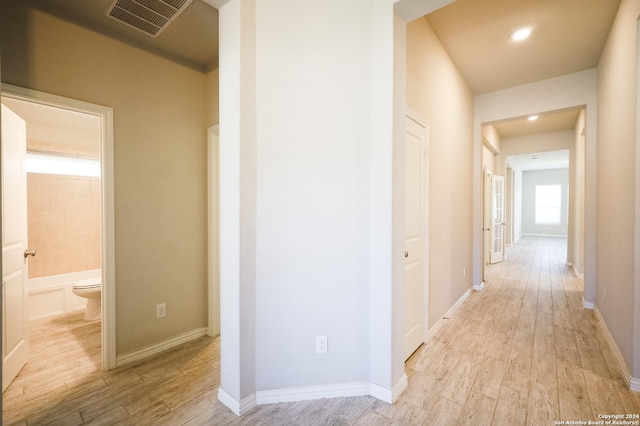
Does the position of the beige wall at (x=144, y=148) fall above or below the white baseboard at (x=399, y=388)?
above

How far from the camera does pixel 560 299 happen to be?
13.2 feet

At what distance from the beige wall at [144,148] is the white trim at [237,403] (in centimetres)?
116

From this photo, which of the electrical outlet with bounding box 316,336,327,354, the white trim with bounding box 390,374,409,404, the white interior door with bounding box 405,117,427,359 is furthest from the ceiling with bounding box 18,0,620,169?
the white trim with bounding box 390,374,409,404

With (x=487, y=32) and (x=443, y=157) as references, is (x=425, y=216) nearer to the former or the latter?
(x=443, y=157)

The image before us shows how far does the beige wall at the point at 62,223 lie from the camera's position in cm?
372

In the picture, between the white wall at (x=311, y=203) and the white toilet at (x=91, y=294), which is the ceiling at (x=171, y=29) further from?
the white toilet at (x=91, y=294)

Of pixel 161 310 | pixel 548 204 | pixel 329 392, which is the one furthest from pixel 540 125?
pixel 548 204

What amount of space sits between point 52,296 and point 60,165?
178cm

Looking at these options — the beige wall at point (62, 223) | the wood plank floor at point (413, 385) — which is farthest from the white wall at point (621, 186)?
the beige wall at point (62, 223)

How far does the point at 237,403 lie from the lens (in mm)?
1809

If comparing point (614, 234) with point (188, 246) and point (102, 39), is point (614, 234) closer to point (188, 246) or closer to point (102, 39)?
point (188, 246)

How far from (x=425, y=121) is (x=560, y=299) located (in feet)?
11.3

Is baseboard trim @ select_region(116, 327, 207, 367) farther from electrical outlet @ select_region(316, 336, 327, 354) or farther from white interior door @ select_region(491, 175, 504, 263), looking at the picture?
white interior door @ select_region(491, 175, 504, 263)

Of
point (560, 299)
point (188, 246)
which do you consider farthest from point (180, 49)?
point (560, 299)
